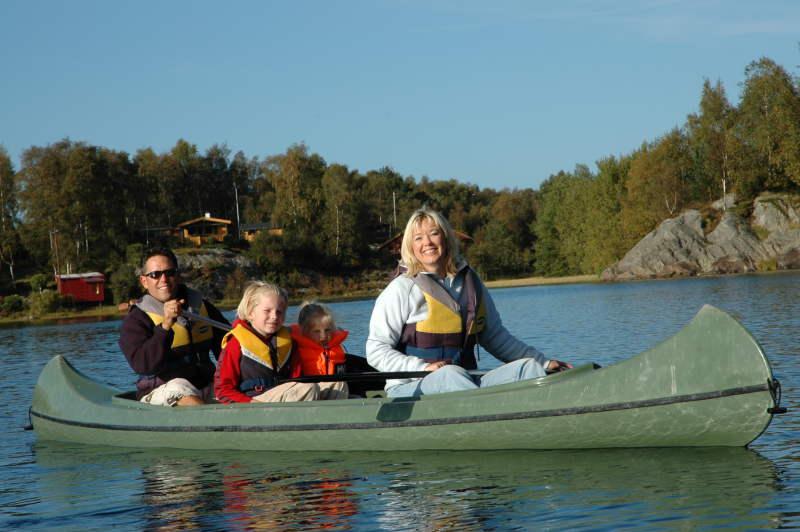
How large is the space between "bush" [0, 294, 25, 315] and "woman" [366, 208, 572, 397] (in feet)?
141

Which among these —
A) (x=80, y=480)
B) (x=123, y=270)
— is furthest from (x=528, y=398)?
(x=123, y=270)

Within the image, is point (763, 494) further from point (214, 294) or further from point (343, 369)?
point (214, 294)

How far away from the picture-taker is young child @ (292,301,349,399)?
23.0ft

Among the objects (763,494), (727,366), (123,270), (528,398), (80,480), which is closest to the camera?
(763,494)

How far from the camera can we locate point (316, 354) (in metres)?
7.09

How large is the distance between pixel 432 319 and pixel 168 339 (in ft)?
6.76

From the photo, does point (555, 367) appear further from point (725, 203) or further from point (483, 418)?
point (725, 203)

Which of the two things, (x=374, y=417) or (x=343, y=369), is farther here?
(x=343, y=369)

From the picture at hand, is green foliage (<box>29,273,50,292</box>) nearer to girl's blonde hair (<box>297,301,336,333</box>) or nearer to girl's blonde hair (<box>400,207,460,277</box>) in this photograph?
girl's blonde hair (<box>297,301,336,333</box>)

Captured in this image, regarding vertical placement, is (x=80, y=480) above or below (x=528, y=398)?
below

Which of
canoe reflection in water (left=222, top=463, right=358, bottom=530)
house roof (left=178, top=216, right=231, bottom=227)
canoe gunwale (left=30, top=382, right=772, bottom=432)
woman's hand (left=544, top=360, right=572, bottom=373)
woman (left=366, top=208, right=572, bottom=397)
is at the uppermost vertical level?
house roof (left=178, top=216, right=231, bottom=227)

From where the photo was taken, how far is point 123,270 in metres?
48.7

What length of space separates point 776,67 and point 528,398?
48.7 meters

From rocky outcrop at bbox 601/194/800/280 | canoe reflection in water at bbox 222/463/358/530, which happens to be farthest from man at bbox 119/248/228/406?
rocky outcrop at bbox 601/194/800/280
